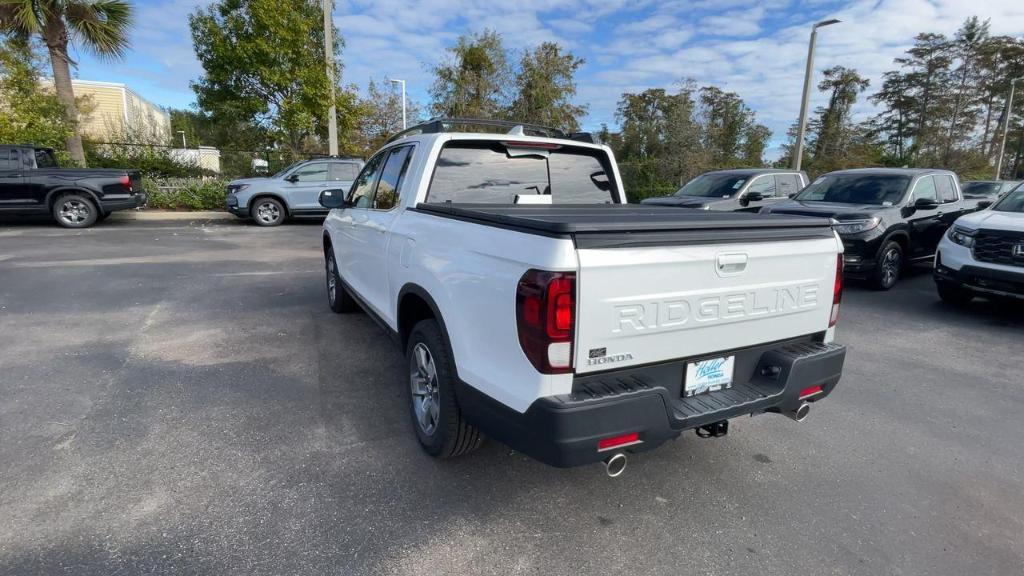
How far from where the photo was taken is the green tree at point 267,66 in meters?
15.2

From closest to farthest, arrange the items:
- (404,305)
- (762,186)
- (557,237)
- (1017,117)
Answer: (557,237), (404,305), (762,186), (1017,117)

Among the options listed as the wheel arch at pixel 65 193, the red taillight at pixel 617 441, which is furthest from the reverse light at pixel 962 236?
the wheel arch at pixel 65 193

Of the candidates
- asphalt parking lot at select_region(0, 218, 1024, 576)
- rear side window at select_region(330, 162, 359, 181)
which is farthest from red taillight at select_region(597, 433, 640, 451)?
rear side window at select_region(330, 162, 359, 181)

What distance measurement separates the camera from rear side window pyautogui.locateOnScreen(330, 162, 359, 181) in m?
14.4

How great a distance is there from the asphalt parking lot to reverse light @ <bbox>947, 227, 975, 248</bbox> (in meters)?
1.60

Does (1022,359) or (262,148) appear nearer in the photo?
(1022,359)

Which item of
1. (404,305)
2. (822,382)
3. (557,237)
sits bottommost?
(822,382)

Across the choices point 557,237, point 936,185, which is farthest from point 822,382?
point 936,185

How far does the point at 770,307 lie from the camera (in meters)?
2.67

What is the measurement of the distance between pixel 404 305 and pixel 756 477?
2297 mm

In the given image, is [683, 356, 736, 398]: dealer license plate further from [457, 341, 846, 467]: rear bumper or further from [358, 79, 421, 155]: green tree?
[358, 79, 421, 155]: green tree

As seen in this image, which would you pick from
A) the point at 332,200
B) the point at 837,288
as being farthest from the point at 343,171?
the point at 837,288

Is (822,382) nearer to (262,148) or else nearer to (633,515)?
(633,515)

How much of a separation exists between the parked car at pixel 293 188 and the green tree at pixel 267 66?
2.42m
